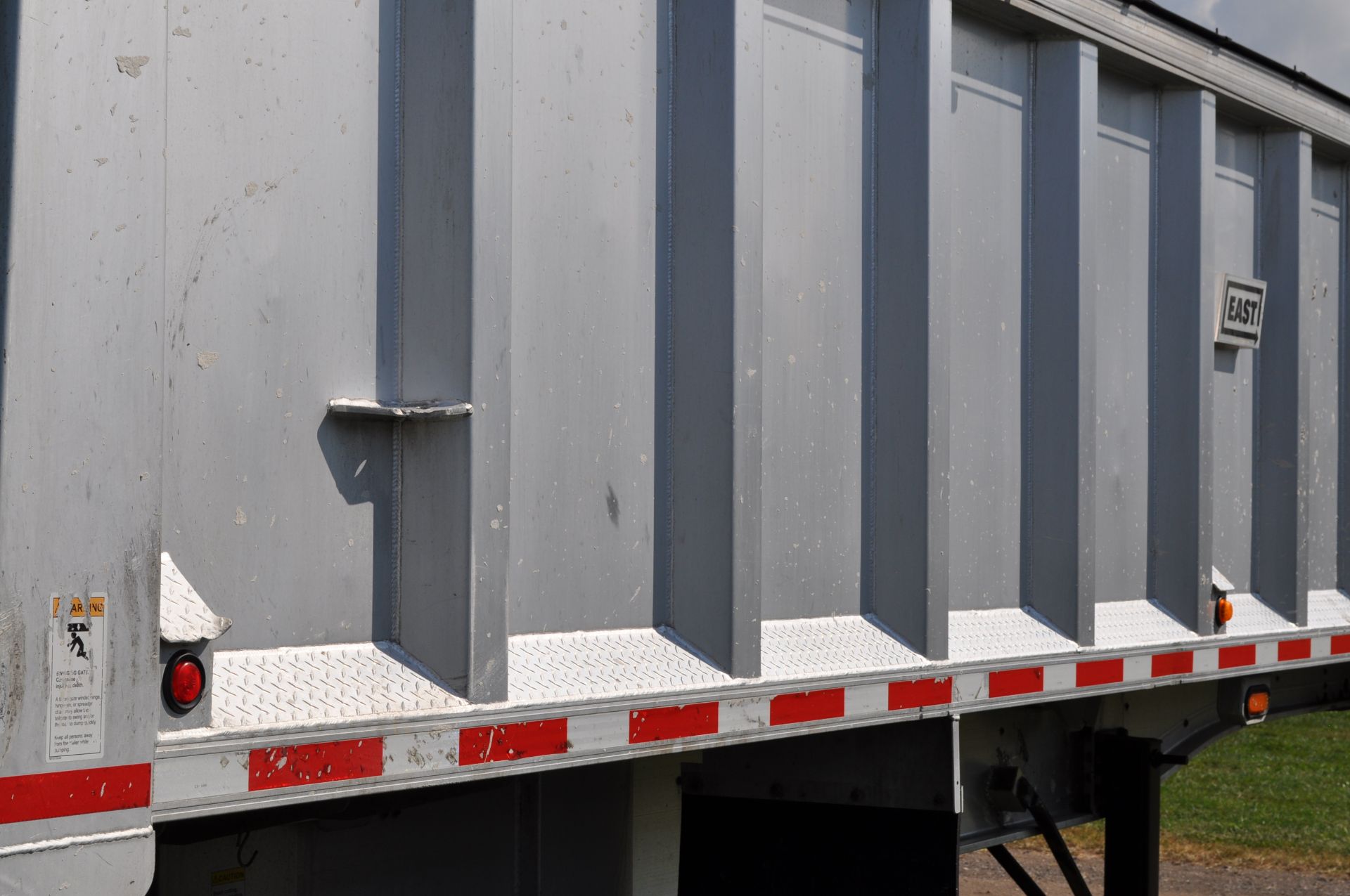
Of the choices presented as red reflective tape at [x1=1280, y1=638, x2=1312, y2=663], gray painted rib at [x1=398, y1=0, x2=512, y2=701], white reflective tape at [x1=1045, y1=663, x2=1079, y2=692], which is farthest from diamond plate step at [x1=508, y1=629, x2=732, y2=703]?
red reflective tape at [x1=1280, y1=638, x2=1312, y2=663]

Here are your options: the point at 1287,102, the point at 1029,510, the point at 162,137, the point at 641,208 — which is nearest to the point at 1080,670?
the point at 1029,510

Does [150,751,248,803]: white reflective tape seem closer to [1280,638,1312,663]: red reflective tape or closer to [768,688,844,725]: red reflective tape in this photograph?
[768,688,844,725]: red reflective tape

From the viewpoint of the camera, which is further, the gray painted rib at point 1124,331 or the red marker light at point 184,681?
the gray painted rib at point 1124,331

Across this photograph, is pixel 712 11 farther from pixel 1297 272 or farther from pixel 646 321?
pixel 1297 272

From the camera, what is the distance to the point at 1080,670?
12.9 ft

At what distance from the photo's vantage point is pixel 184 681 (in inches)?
79.2

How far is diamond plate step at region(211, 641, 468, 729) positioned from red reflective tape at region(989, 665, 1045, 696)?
5.52 feet

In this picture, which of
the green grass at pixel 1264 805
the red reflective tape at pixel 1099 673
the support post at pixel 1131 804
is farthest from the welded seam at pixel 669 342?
the green grass at pixel 1264 805

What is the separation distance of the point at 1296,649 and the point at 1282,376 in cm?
93

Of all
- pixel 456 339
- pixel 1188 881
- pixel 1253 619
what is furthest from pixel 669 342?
pixel 1188 881

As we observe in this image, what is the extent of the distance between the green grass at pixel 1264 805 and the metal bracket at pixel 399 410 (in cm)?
640

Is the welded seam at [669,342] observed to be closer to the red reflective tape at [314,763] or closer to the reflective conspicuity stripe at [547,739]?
the reflective conspicuity stripe at [547,739]

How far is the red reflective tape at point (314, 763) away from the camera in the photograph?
2068 millimetres

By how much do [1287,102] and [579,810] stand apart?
11.4ft
